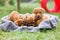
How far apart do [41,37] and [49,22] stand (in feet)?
2.18

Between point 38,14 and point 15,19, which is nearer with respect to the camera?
point 38,14

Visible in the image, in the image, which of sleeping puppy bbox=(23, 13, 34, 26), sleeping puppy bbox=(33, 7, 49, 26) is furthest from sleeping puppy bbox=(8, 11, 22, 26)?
sleeping puppy bbox=(33, 7, 49, 26)

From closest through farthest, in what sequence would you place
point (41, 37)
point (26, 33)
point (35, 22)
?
point (41, 37)
point (26, 33)
point (35, 22)

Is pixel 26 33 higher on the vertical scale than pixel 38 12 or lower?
lower

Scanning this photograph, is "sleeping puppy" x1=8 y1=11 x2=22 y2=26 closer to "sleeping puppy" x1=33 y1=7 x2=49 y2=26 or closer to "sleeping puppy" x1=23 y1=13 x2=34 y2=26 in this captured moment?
"sleeping puppy" x1=23 y1=13 x2=34 y2=26

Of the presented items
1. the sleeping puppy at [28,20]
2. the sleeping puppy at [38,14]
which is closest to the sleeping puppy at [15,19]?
the sleeping puppy at [28,20]

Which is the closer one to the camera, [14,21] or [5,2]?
[14,21]

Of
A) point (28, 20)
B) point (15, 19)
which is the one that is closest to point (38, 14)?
point (28, 20)

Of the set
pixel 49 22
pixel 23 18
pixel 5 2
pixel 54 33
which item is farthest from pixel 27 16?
pixel 5 2

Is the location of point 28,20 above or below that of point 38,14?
below

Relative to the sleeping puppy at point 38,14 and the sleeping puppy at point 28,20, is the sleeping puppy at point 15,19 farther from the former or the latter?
the sleeping puppy at point 38,14

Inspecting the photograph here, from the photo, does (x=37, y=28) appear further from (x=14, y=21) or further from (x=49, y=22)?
(x=14, y=21)

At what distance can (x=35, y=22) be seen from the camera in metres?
4.21

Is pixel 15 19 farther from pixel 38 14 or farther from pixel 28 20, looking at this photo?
pixel 38 14
